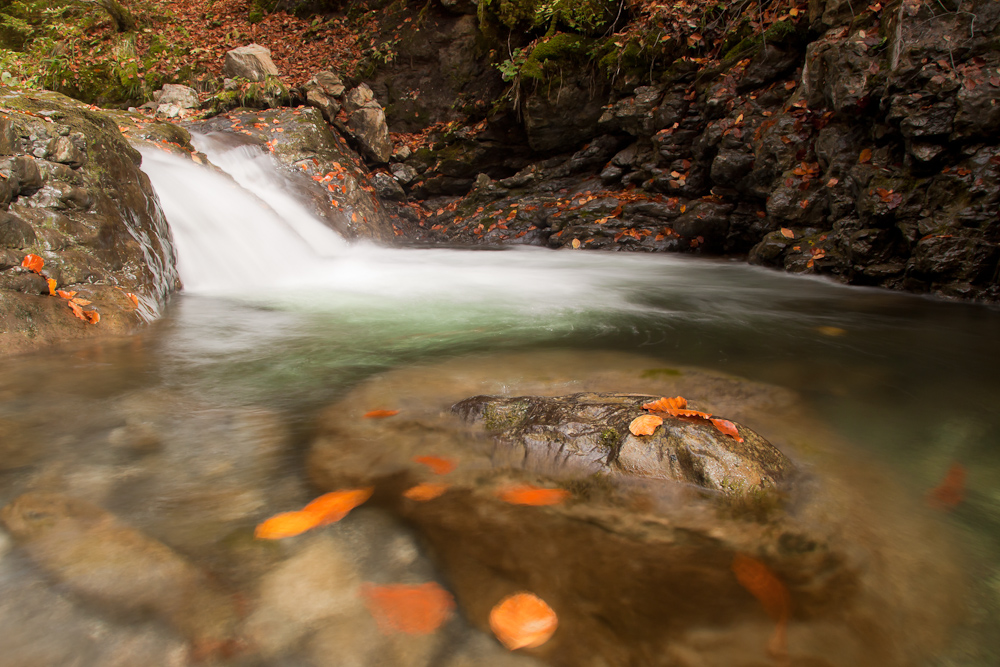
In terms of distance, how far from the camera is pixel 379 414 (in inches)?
102

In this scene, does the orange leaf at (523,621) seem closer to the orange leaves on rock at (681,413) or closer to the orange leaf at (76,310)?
the orange leaves on rock at (681,413)

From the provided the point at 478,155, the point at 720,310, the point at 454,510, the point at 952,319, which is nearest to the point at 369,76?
the point at 478,155

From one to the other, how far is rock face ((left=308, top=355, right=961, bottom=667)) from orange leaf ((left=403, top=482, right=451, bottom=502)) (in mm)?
28

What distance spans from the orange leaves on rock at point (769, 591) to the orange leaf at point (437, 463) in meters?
1.06

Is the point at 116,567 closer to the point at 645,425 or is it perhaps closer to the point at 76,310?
the point at 645,425

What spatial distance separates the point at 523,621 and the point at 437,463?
0.84m

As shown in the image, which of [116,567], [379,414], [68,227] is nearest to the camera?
[116,567]

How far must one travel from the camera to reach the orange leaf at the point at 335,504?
1.77m

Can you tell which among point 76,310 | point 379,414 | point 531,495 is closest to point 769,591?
point 531,495

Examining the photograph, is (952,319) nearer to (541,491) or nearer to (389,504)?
(541,491)

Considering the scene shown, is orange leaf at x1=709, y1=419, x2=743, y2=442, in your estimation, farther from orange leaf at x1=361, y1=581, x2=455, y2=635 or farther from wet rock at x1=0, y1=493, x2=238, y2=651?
wet rock at x1=0, y1=493, x2=238, y2=651

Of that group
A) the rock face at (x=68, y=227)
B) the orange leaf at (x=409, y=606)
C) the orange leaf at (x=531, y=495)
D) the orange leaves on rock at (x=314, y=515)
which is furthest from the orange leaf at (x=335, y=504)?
the rock face at (x=68, y=227)

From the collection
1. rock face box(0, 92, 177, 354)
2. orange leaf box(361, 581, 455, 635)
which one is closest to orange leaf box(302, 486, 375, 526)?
orange leaf box(361, 581, 455, 635)

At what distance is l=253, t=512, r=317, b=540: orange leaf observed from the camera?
5.49 ft
